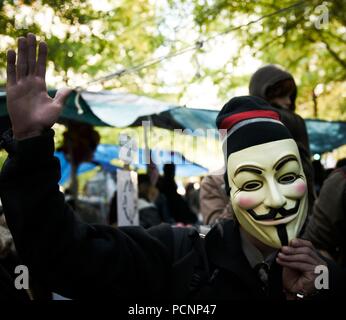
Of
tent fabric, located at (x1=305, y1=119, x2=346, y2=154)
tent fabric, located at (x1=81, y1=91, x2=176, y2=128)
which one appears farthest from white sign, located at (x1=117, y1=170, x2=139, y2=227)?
tent fabric, located at (x1=305, y1=119, x2=346, y2=154)

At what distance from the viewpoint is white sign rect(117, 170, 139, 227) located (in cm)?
477

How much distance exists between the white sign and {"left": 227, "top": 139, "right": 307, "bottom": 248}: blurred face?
2893 mm

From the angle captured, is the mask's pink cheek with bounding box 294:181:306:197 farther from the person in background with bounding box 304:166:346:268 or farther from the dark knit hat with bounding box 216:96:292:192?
the person in background with bounding box 304:166:346:268

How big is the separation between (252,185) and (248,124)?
0.23 m

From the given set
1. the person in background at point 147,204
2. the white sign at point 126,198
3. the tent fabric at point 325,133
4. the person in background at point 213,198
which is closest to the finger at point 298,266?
the person in background at point 213,198

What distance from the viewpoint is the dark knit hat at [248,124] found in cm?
195

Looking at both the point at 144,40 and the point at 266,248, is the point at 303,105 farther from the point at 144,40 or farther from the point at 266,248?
the point at 266,248

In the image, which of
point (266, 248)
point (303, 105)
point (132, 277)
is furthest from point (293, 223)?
point (303, 105)

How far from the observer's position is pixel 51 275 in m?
1.71

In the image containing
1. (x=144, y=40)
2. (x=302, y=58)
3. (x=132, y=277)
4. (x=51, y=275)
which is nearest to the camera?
(x=51, y=275)

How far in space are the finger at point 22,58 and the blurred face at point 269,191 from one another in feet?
2.56

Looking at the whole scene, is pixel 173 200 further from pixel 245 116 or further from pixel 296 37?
pixel 245 116

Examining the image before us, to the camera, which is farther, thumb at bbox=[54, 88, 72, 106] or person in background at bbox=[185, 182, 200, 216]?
person in background at bbox=[185, 182, 200, 216]

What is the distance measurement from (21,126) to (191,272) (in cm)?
75
